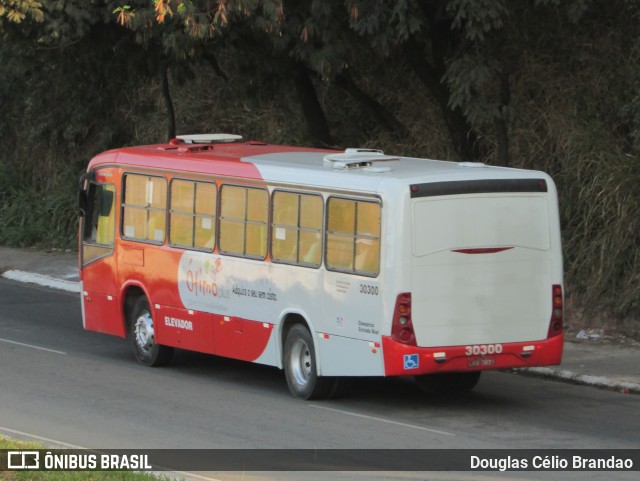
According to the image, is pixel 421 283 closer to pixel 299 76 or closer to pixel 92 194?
pixel 92 194

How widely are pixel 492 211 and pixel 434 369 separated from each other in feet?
5.55

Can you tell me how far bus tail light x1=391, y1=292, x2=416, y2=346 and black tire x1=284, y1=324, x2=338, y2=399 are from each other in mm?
1290

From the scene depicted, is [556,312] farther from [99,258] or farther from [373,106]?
[373,106]

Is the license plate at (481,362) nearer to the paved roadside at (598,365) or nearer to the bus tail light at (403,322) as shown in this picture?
the bus tail light at (403,322)

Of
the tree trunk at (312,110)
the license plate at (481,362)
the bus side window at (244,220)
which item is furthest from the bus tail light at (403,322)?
the tree trunk at (312,110)

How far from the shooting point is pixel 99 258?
57.8ft

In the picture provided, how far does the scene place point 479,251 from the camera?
1366 centimetres

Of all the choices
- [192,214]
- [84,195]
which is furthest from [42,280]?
[192,214]

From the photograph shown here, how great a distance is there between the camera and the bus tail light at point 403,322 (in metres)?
13.3

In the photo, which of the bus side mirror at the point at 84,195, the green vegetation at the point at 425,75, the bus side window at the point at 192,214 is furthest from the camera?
the green vegetation at the point at 425,75

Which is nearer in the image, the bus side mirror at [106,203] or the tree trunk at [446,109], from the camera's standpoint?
the bus side mirror at [106,203]

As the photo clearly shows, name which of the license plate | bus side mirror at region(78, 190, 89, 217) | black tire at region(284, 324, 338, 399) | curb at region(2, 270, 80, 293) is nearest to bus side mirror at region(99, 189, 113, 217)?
bus side mirror at region(78, 190, 89, 217)

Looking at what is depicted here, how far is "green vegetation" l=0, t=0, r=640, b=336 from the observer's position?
18578mm

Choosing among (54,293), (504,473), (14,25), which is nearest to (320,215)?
(504,473)
